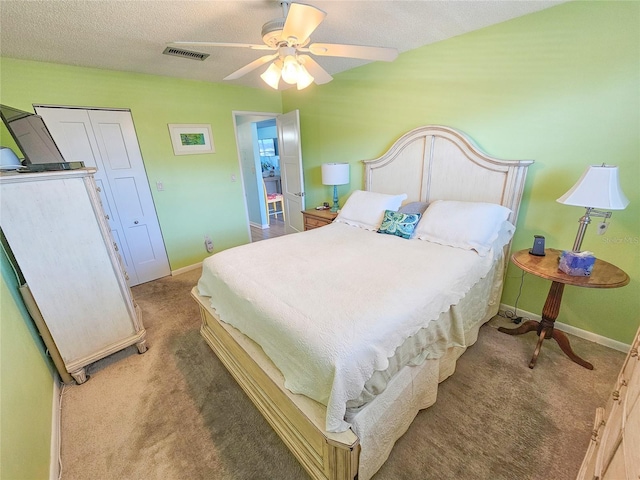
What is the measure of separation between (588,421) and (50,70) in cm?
481

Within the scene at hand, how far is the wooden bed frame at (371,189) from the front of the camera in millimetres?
1103

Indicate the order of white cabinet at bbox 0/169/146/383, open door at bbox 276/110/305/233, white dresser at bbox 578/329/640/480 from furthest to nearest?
open door at bbox 276/110/305/233
white cabinet at bbox 0/169/146/383
white dresser at bbox 578/329/640/480

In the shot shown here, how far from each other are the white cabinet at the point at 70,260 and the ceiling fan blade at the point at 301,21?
1.52m

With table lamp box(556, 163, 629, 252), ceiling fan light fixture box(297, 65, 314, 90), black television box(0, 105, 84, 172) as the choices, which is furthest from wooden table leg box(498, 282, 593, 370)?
black television box(0, 105, 84, 172)

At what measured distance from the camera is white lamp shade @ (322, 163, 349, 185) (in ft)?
10.2

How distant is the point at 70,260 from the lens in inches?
65.0

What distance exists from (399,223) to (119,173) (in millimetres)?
3075

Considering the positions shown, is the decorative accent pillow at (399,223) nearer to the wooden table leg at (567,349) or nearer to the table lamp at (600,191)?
the table lamp at (600,191)

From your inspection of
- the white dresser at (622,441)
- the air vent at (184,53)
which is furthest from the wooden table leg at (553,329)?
the air vent at (184,53)

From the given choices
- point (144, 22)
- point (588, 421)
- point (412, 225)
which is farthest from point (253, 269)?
point (588, 421)

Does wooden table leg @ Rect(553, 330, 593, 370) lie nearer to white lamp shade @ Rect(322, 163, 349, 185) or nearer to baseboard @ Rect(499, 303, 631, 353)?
baseboard @ Rect(499, 303, 631, 353)

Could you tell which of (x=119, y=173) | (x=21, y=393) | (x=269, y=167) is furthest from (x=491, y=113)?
(x=269, y=167)

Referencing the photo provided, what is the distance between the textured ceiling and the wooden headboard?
79 centimetres

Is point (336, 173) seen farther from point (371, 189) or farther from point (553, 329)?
point (553, 329)
